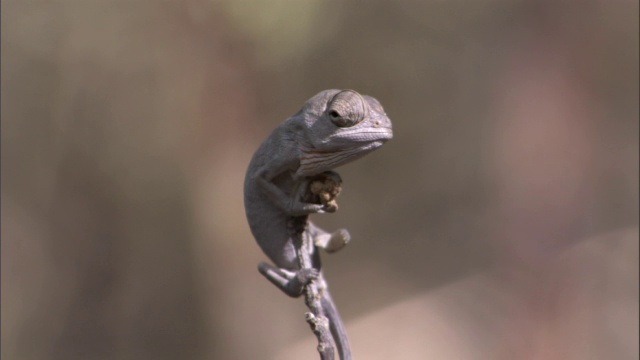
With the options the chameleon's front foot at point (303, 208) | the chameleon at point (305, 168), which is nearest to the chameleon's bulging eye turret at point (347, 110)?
the chameleon at point (305, 168)

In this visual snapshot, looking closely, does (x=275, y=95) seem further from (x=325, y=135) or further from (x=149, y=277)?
(x=325, y=135)

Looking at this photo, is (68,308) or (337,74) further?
(337,74)

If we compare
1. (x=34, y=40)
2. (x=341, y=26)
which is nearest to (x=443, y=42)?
(x=341, y=26)

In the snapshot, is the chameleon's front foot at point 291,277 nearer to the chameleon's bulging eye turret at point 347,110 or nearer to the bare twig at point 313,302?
the bare twig at point 313,302

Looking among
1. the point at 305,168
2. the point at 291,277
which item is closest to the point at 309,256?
the point at 291,277

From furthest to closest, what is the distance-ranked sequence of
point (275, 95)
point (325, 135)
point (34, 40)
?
point (275, 95) → point (34, 40) → point (325, 135)

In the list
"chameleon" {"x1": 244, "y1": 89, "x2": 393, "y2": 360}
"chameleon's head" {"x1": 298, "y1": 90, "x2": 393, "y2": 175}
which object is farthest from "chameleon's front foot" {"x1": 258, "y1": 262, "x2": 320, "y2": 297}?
"chameleon's head" {"x1": 298, "y1": 90, "x2": 393, "y2": 175}

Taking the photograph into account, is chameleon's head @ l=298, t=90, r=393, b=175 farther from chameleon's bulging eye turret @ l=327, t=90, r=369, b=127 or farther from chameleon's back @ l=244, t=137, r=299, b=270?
chameleon's back @ l=244, t=137, r=299, b=270
